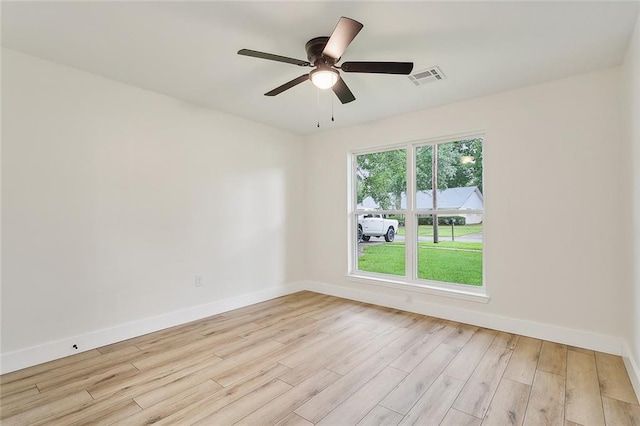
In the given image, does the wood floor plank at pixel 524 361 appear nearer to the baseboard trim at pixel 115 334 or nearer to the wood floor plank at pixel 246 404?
the wood floor plank at pixel 246 404

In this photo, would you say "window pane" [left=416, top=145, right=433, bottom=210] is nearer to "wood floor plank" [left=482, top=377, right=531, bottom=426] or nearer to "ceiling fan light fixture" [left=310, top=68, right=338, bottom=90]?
"ceiling fan light fixture" [left=310, top=68, right=338, bottom=90]

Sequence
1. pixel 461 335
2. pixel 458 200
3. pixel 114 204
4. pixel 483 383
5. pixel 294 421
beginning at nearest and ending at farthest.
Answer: pixel 294 421, pixel 483 383, pixel 114 204, pixel 461 335, pixel 458 200

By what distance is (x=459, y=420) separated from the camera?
1801 millimetres

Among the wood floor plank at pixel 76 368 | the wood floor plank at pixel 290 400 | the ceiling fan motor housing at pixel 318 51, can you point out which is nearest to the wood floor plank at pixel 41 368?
the wood floor plank at pixel 76 368

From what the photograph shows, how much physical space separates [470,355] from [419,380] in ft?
2.25

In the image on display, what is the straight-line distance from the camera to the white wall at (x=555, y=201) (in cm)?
265

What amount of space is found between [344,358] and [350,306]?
147cm

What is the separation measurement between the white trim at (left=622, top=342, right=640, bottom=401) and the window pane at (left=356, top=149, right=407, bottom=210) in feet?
7.97

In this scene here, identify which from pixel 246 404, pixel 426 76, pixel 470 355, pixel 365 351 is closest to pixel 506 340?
pixel 470 355

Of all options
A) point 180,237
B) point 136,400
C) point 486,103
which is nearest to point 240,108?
point 180,237

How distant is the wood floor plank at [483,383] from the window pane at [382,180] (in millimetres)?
2017

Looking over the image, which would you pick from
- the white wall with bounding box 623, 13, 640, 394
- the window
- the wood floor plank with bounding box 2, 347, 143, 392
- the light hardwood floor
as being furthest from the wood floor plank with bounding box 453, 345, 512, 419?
the wood floor plank with bounding box 2, 347, 143, 392

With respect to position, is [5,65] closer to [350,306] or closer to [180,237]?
[180,237]

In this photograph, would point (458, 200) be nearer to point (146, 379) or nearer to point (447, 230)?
point (447, 230)
